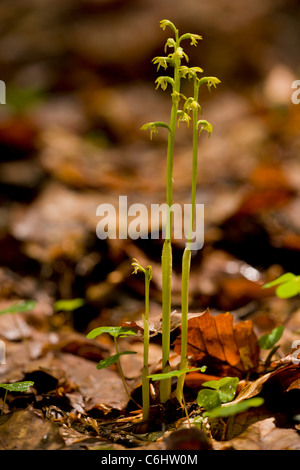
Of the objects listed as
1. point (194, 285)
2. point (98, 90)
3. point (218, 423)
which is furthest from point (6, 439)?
point (98, 90)

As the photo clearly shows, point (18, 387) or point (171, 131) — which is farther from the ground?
point (171, 131)

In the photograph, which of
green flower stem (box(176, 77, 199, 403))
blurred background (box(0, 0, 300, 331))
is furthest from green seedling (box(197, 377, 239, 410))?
blurred background (box(0, 0, 300, 331))

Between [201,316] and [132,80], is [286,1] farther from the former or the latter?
[201,316]

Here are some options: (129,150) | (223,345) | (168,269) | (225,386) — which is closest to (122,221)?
(223,345)

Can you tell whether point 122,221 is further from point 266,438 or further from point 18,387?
point 266,438

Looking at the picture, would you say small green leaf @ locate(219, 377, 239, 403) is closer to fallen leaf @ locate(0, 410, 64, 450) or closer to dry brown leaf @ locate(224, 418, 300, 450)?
dry brown leaf @ locate(224, 418, 300, 450)

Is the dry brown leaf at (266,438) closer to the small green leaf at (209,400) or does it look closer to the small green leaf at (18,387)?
the small green leaf at (209,400)
